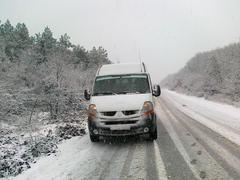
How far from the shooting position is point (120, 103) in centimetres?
730

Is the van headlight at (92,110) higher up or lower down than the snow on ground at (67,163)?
higher up

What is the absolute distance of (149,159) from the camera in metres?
6.13

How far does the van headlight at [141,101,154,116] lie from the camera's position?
7.26m

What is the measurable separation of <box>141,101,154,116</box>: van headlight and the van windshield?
841 millimetres

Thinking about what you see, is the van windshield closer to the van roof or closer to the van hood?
the van roof

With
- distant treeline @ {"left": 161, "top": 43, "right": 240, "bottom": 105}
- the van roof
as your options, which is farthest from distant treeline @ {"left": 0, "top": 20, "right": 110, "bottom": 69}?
the van roof

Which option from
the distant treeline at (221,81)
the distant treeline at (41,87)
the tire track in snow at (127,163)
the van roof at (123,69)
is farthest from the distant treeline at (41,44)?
the tire track in snow at (127,163)

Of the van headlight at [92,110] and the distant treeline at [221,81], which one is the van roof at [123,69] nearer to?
the van headlight at [92,110]

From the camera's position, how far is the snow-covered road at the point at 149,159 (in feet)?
17.0

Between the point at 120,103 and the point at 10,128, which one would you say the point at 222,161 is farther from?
the point at 10,128

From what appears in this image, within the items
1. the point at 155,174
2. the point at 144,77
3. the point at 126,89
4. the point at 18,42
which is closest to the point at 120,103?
the point at 126,89

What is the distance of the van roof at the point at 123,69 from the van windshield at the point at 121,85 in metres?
0.32

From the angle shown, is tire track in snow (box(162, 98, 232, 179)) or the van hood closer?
tire track in snow (box(162, 98, 232, 179))

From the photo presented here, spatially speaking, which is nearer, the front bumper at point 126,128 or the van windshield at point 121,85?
the front bumper at point 126,128
